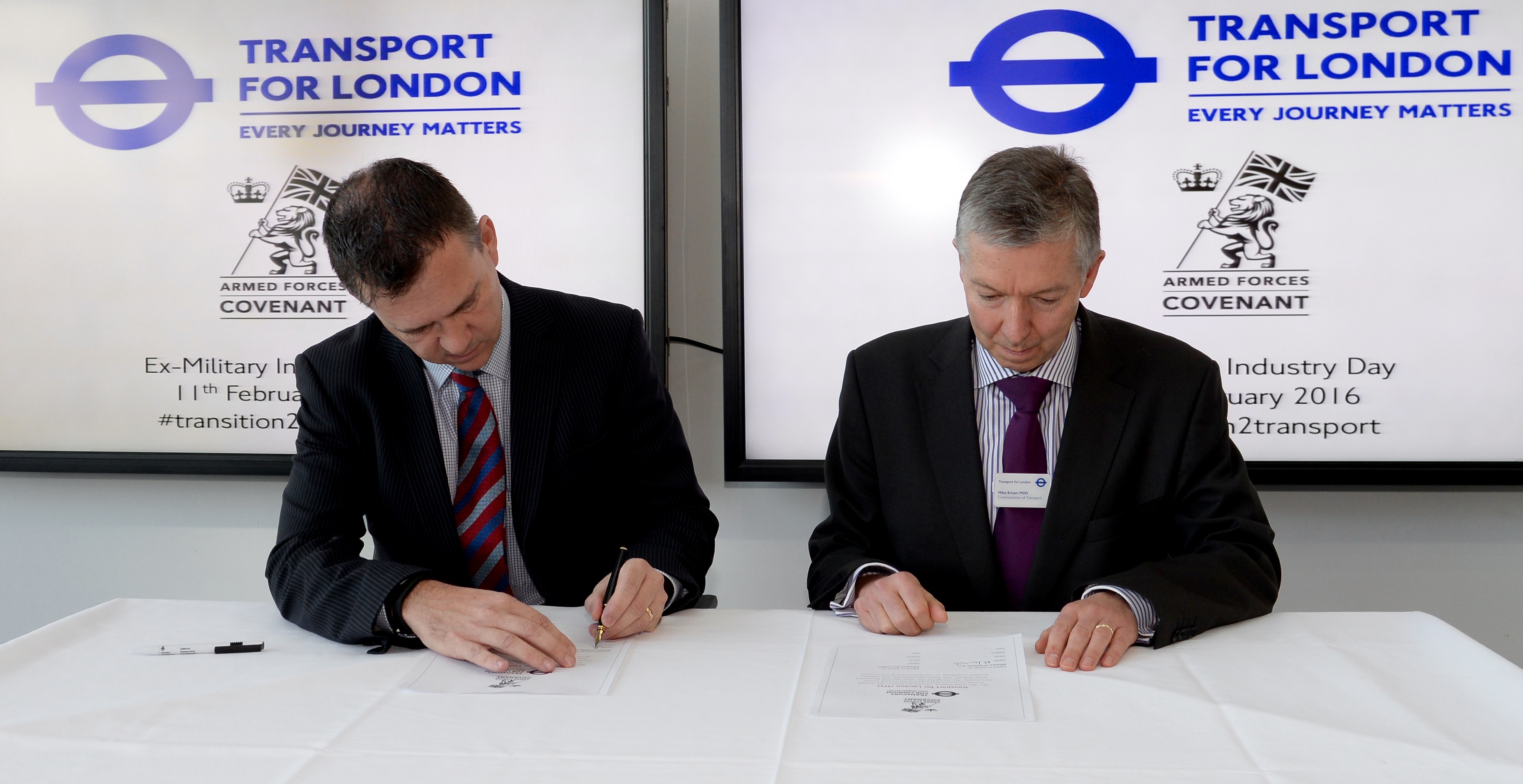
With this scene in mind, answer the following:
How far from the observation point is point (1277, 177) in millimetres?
2600

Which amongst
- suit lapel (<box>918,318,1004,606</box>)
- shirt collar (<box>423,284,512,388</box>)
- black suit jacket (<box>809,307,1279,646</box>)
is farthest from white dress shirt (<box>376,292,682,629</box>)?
suit lapel (<box>918,318,1004,606</box>)

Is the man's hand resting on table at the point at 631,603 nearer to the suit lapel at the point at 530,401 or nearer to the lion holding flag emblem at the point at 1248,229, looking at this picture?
the suit lapel at the point at 530,401

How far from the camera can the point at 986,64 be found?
2.65m

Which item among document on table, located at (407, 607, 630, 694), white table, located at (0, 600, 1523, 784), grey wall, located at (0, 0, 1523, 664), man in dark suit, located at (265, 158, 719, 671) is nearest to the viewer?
white table, located at (0, 600, 1523, 784)

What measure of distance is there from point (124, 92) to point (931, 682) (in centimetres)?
288

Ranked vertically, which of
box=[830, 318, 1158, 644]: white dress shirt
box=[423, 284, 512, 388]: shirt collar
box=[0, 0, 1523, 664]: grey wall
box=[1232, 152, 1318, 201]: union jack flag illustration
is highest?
box=[1232, 152, 1318, 201]: union jack flag illustration

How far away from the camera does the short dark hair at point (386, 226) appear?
5.22 feet

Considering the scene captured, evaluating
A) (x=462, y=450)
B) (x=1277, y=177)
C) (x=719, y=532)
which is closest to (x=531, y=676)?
(x=462, y=450)

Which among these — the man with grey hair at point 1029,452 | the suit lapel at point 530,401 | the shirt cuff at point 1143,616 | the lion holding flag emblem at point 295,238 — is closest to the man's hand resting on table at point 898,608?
the man with grey hair at point 1029,452

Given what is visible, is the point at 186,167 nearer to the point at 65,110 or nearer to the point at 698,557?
the point at 65,110

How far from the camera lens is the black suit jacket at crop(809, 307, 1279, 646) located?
1863mm

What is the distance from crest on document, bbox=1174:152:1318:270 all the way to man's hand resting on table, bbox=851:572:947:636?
1463 mm

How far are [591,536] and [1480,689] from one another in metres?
1.48

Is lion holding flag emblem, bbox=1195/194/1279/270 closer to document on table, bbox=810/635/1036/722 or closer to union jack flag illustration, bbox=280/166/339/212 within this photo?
document on table, bbox=810/635/1036/722
